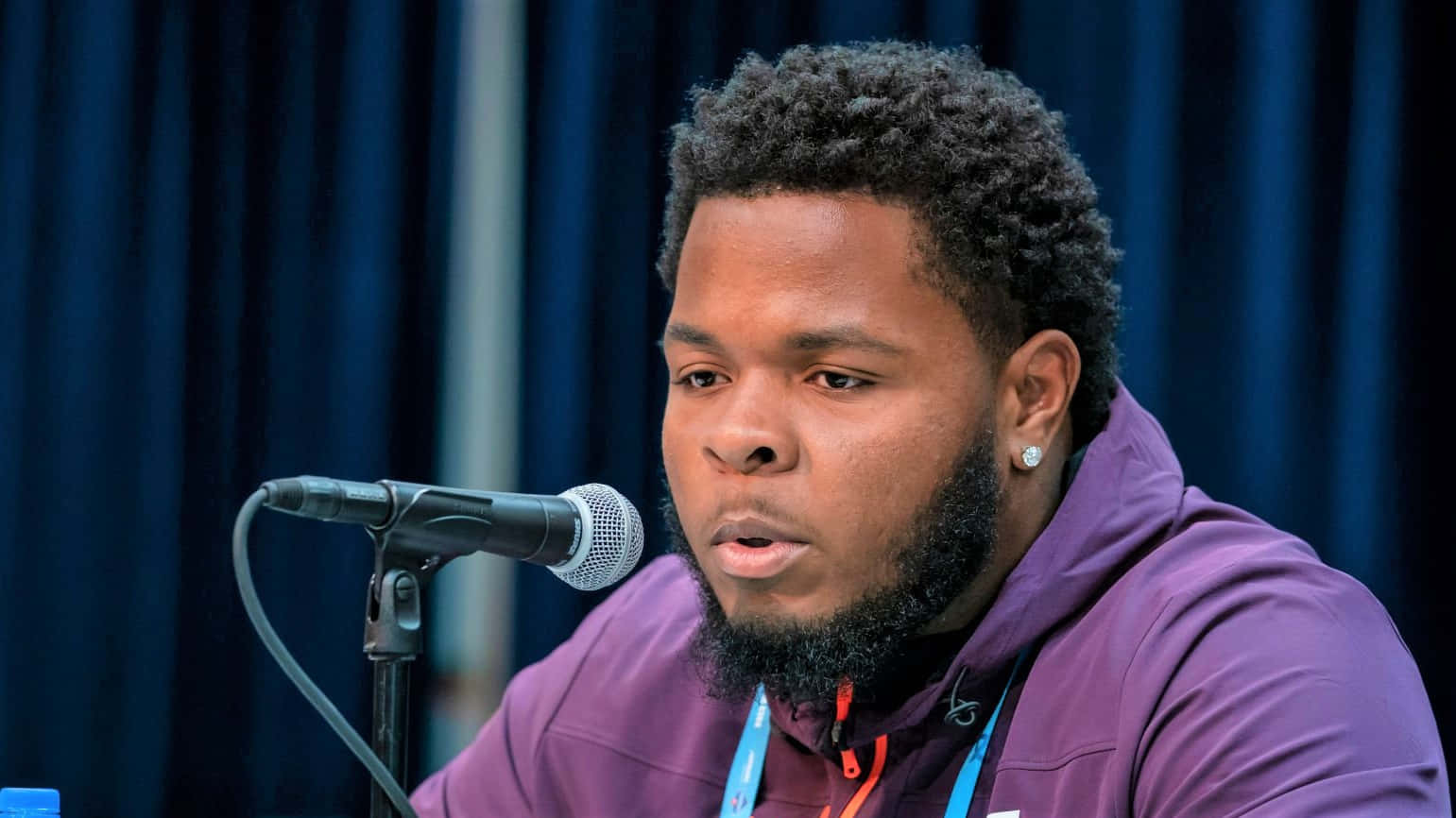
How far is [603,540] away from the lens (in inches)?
67.7

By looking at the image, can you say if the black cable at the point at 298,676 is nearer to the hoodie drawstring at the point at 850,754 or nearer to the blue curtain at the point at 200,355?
the hoodie drawstring at the point at 850,754

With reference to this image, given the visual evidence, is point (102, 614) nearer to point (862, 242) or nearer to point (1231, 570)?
point (862, 242)

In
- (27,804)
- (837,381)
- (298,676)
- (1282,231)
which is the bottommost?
(27,804)

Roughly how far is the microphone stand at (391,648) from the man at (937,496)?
0.44 m

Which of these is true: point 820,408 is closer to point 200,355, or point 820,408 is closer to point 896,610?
point 896,610

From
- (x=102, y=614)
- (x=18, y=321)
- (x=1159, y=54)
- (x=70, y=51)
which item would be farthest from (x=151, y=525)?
(x=1159, y=54)

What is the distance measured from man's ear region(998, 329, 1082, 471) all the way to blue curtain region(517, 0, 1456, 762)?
3.16 ft

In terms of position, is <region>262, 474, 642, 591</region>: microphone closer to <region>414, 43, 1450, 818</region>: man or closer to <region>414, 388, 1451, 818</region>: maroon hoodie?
<region>414, 43, 1450, 818</region>: man

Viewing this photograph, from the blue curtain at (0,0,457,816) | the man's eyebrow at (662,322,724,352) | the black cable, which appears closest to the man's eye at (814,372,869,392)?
the man's eyebrow at (662,322,724,352)

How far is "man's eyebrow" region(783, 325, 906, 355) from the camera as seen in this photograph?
186cm

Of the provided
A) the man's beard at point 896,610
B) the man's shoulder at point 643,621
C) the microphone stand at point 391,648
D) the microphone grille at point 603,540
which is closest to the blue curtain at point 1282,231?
the man's shoulder at point 643,621

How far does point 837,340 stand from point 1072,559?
0.37 m

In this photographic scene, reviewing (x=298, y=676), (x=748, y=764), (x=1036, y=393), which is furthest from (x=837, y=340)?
(x=298, y=676)

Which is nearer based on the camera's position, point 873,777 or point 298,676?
point 298,676
